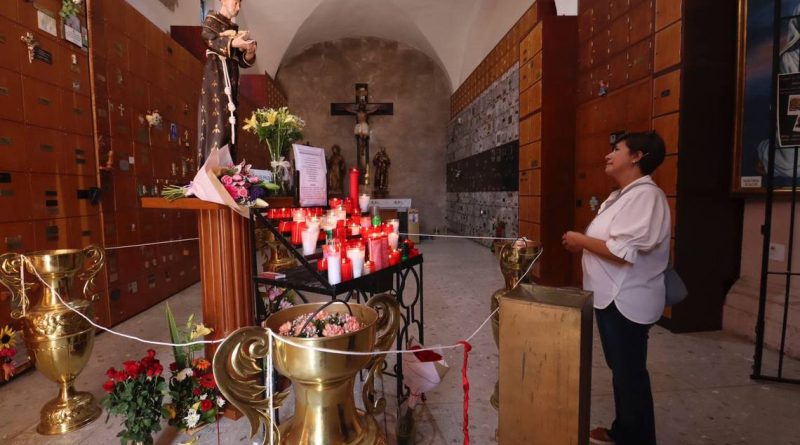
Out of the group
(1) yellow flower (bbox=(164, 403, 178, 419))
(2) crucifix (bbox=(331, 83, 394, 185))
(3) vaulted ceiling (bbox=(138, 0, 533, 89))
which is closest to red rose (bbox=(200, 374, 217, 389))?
(1) yellow flower (bbox=(164, 403, 178, 419))

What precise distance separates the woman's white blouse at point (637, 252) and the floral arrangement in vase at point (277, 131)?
6.56 ft

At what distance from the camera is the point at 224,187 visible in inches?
73.9

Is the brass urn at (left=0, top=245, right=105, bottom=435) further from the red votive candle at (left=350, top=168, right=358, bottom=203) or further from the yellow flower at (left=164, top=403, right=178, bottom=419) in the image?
the red votive candle at (left=350, top=168, right=358, bottom=203)

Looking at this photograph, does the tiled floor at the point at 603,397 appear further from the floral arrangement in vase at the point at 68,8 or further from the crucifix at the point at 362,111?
the crucifix at the point at 362,111

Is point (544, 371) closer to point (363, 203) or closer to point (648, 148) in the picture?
point (648, 148)

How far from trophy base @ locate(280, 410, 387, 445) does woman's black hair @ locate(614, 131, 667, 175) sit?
143 centimetres

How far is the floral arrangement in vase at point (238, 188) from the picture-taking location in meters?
1.89

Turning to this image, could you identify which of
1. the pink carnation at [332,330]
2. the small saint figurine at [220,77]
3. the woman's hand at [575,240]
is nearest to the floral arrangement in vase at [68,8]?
the small saint figurine at [220,77]

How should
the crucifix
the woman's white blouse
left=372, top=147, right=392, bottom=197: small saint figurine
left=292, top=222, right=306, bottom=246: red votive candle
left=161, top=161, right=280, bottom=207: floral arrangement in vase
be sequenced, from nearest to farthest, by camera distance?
the woman's white blouse
left=161, top=161, right=280, bottom=207: floral arrangement in vase
left=292, top=222, right=306, bottom=246: red votive candle
the crucifix
left=372, top=147, right=392, bottom=197: small saint figurine

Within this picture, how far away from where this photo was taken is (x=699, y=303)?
316 centimetres

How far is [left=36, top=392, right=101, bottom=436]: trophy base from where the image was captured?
1993 millimetres

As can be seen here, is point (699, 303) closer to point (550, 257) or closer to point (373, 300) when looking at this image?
point (550, 257)

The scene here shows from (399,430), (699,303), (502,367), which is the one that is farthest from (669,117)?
(502,367)

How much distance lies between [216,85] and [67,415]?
1.96 meters
